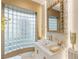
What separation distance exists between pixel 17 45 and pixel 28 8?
3.36 ft

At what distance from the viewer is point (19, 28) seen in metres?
3.43

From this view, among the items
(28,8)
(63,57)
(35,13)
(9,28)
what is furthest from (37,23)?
(63,57)

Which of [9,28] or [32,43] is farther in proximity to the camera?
[32,43]

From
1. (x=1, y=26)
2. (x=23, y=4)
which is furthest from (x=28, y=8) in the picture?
(x=1, y=26)

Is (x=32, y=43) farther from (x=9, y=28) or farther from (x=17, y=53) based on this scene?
(x=9, y=28)

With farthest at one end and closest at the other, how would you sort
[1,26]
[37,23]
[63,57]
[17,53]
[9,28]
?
[37,23] → [17,53] → [9,28] → [63,57] → [1,26]

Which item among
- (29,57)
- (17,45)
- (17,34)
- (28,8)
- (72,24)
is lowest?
(29,57)

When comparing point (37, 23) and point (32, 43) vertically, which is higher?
point (37, 23)

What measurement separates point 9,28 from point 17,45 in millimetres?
599

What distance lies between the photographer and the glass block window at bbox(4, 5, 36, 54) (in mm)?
2982

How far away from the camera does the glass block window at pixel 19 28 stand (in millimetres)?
2982

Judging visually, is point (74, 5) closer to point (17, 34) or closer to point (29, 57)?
point (17, 34)

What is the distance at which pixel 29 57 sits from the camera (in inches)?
147

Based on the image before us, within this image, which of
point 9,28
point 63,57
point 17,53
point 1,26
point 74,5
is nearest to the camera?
point 1,26
